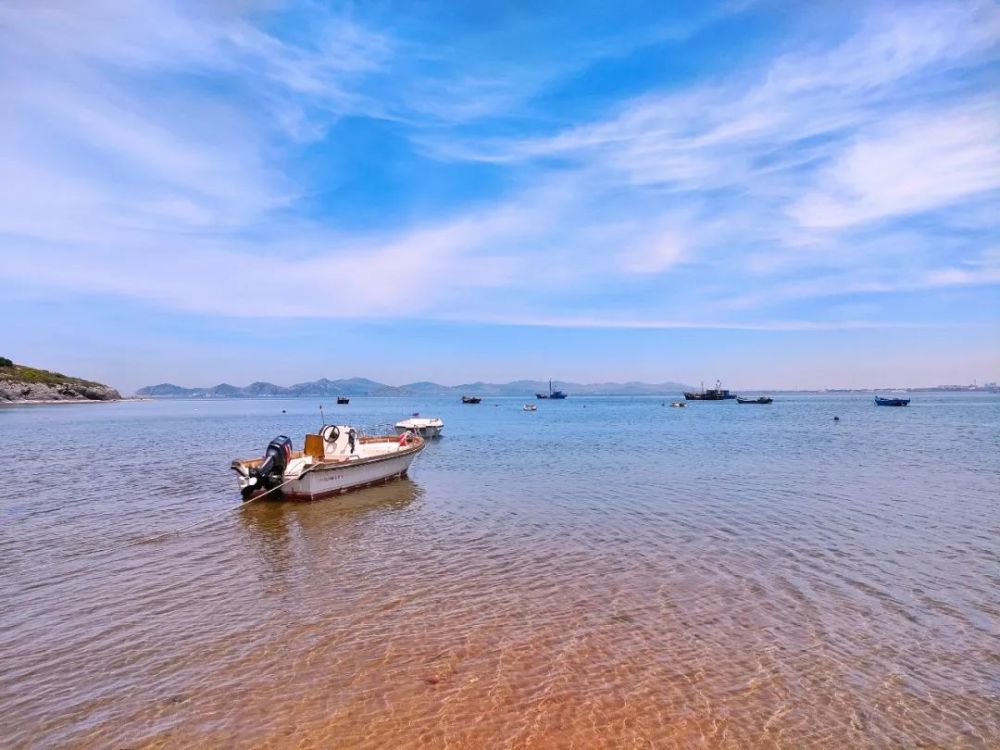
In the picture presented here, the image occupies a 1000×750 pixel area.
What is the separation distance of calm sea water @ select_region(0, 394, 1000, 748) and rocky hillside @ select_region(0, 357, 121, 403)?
5585 inches

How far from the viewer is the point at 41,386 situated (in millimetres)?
134625

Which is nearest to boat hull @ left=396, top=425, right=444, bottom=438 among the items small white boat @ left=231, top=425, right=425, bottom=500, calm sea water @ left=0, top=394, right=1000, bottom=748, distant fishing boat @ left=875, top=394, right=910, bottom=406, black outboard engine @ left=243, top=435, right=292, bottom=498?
small white boat @ left=231, top=425, right=425, bottom=500

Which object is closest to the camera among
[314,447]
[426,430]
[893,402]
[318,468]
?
[318,468]

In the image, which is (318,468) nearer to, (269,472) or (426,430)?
(269,472)

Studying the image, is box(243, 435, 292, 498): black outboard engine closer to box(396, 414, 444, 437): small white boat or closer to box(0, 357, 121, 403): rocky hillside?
box(396, 414, 444, 437): small white boat

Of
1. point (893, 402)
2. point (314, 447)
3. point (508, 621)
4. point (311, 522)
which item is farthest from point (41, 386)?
point (893, 402)

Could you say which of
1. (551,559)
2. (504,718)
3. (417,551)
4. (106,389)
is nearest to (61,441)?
(417,551)

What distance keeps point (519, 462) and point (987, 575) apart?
21.7 meters

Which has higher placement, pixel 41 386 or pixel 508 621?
pixel 41 386

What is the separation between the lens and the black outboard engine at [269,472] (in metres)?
19.7

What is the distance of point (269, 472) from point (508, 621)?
530 inches

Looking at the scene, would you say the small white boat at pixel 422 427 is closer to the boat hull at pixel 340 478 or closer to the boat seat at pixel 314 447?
the boat hull at pixel 340 478

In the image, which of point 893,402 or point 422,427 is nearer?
point 422,427

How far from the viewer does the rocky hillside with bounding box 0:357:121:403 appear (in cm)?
12744
